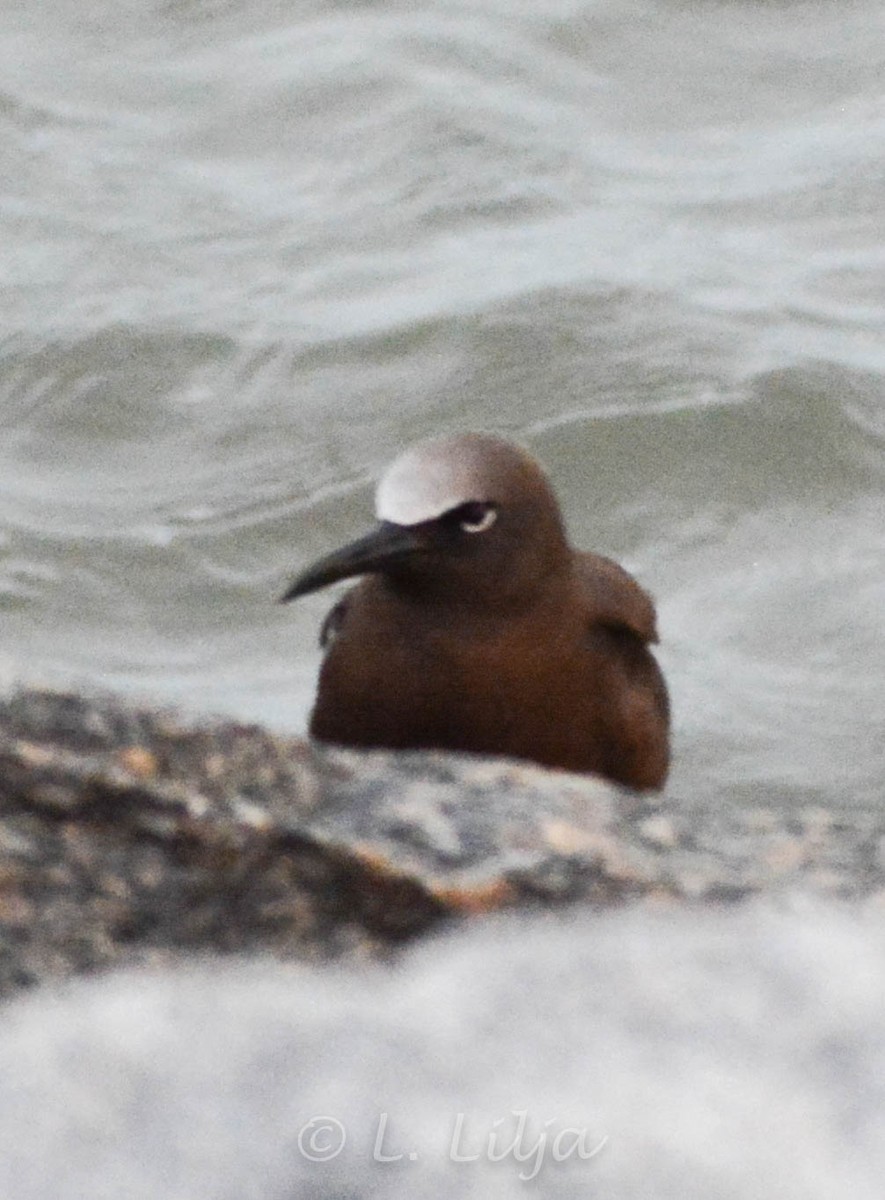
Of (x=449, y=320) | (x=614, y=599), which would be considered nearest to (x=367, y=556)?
(x=614, y=599)

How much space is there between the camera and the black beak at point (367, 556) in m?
5.88

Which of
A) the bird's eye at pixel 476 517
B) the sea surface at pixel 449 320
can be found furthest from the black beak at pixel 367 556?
the sea surface at pixel 449 320

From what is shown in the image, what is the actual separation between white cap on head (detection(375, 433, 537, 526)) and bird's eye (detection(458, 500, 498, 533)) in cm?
2

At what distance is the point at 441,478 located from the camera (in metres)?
5.99

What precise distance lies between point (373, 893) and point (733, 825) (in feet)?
2.83

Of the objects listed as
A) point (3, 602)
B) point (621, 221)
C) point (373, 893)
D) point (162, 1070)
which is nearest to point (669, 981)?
point (373, 893)

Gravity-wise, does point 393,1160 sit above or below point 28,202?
below

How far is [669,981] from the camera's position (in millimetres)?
4410

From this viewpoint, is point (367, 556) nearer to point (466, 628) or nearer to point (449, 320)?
point (466, 628)

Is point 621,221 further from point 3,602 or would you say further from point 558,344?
point 3,602

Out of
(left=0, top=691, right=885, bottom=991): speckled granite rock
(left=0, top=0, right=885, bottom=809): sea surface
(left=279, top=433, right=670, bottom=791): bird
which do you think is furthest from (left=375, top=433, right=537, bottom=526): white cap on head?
(left=0, top=0, right=885, bottom=809): sea surface

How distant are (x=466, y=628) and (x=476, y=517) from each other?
266 millimetres
